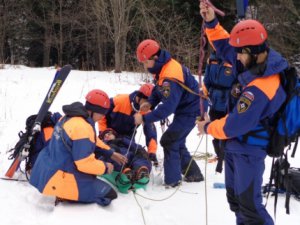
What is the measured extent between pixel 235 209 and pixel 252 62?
1205 mm

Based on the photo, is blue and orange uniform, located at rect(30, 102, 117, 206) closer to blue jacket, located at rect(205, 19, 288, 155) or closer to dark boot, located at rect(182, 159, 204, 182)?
blue jacket, located at rect(205, 19, 288, 155)

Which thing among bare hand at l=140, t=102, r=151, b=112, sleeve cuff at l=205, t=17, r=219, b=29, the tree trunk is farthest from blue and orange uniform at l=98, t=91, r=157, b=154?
the tree trunk

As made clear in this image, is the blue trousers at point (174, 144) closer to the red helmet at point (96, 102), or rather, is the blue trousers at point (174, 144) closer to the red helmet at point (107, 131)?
the red helmet at point (107, 131)

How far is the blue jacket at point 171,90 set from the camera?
4473mm

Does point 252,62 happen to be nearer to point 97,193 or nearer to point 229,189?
point 229,189

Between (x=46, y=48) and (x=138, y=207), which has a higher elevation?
(x=46, y=48)

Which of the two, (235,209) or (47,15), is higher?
(47,15)

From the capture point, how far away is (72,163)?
3.73 m

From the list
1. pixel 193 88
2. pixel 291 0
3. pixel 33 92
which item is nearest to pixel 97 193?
pixel 193 88

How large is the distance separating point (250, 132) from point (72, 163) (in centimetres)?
169

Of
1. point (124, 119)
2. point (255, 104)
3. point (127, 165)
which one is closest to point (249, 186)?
point (255, 104)

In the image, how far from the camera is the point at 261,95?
2676 millimetres

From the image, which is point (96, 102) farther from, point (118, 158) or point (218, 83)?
point (218, 83)

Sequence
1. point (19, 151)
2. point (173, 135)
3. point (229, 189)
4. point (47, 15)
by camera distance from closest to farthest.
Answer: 1. point (229, 189)
2. point (19, 151)
3. point (173, 135)
4. point (47, 15)
